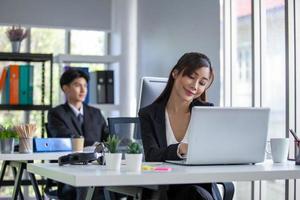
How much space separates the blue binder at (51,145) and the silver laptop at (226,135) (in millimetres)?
1456

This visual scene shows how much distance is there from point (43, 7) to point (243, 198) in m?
2.78

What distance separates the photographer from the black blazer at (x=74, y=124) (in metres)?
4.01

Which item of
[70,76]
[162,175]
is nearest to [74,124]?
[70,76]

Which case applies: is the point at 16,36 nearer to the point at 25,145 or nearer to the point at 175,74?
the point at 25,145

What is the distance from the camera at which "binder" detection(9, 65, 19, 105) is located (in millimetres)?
4980

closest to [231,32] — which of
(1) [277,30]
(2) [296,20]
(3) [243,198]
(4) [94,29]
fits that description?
(1) [277,30]

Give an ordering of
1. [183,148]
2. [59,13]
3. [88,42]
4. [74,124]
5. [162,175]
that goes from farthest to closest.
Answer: [88,42] → [59,13] → [74,124] → [183,148] → [162,175]

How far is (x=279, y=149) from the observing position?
2209 millimetres

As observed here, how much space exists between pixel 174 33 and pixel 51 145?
1.84m

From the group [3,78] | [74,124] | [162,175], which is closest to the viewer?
[162,175]

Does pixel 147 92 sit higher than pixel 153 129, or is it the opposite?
pixel 147 92

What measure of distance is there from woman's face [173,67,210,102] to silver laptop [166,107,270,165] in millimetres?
447

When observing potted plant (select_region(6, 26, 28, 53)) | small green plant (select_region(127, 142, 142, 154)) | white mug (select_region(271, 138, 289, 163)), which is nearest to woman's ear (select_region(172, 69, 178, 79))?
white mug (select_region(271, 138, 289, 163))

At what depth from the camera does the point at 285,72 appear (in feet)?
11.6
